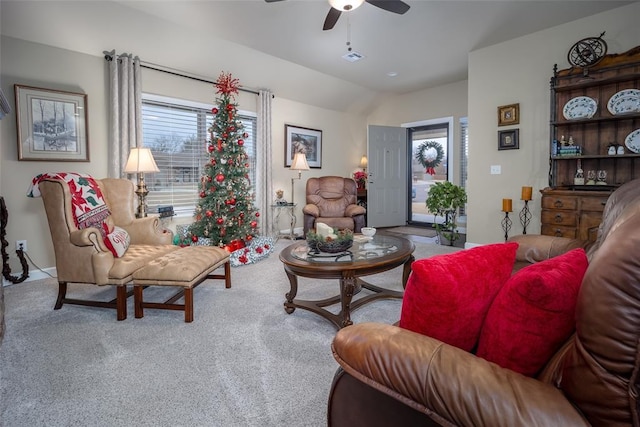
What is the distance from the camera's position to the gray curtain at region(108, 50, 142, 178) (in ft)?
12.7

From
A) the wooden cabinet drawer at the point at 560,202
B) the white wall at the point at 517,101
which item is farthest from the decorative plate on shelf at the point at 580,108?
the wooden cabinet drawer at the point at 560,202

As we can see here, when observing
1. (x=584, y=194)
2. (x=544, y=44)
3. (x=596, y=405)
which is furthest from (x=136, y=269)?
(x=544, y=44)

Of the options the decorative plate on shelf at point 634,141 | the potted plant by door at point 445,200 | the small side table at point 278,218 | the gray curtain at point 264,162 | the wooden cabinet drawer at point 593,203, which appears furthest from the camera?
the small side table at point 278,218

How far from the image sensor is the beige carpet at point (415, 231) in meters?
6.26

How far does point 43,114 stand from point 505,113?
17.4 ft

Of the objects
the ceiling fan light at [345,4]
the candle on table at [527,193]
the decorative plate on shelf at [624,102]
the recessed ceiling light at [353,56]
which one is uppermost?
the recessed ceiling light at [353,56]

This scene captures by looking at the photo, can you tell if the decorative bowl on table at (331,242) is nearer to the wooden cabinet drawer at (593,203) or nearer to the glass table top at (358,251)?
the glass table top at (358,251)

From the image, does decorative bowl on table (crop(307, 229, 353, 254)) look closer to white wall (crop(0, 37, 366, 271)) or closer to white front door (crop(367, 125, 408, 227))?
white wall (crop(0, 37, 366, 271))

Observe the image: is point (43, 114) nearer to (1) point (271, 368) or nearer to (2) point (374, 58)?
(1) point (271, 368)

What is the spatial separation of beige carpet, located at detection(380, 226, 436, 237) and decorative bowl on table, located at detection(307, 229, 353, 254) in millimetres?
4036

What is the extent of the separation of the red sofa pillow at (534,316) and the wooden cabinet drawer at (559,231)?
310 cm

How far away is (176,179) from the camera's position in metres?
4.80

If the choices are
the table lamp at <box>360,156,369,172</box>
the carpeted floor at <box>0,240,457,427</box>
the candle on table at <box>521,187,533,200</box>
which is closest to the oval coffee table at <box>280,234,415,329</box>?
the carpeted floor at <box>0,240,457,427</box>

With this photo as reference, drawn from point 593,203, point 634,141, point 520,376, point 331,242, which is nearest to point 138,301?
point 331,242
